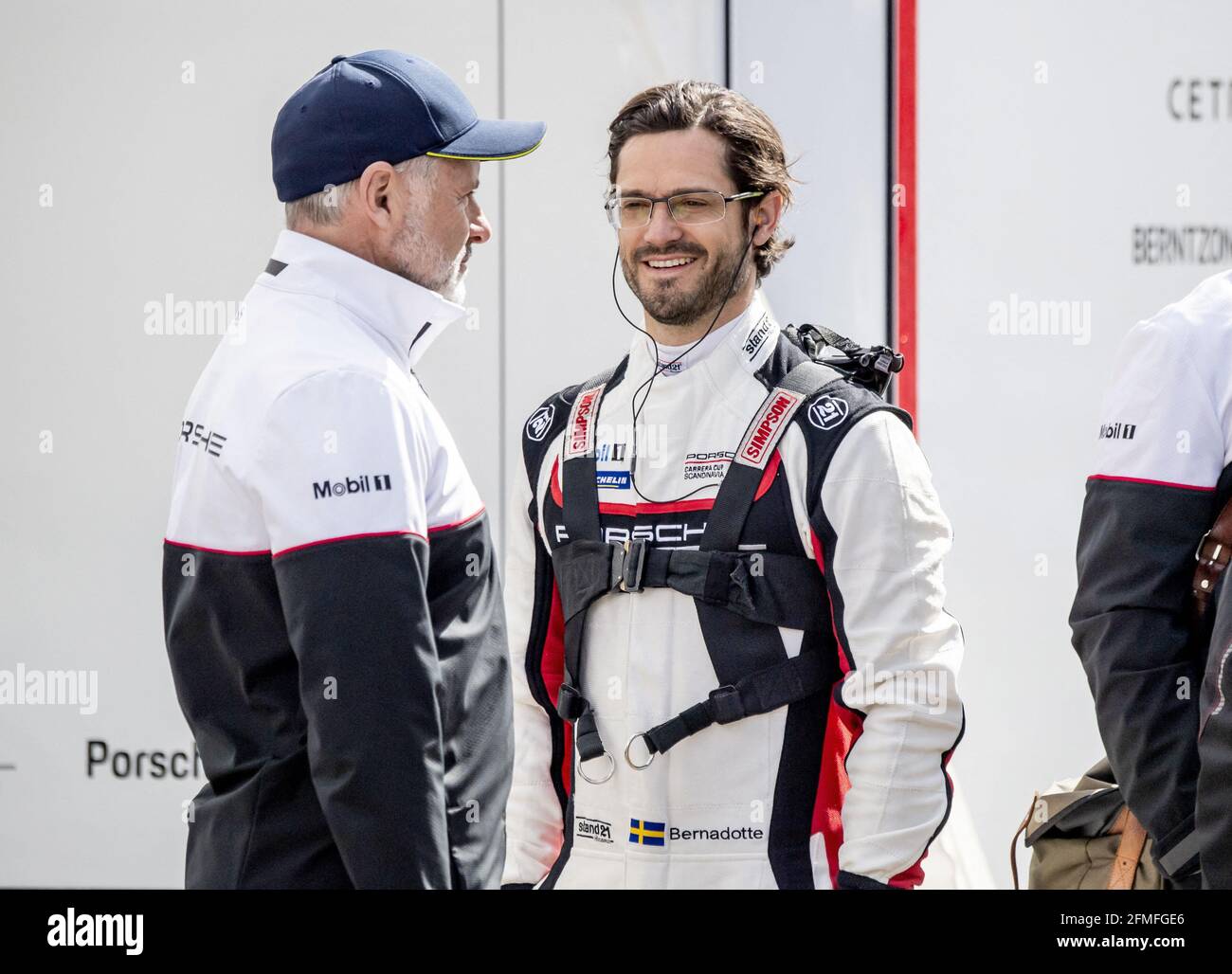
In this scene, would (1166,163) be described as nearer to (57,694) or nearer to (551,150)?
(551,150)

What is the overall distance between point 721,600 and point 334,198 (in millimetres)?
647

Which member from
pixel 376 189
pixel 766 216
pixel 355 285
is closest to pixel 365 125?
pixel 376 189

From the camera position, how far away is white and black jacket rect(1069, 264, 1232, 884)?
168 centimetres

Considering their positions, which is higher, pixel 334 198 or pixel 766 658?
pixel 334 198

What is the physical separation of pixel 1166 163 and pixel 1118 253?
17 cm

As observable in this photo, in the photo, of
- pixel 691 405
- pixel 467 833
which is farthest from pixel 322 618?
pixel 691 405

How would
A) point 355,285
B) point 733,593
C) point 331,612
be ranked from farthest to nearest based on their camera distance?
point 733,593
point 355,285
point 331,612

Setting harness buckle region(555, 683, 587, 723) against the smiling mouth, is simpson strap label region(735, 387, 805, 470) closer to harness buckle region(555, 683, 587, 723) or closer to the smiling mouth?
the smiling mouth

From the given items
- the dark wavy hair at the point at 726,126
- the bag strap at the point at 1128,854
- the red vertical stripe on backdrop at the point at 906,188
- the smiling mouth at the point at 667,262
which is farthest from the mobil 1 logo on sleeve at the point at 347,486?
the red vertical stripe on backdrop at the point at 906,188

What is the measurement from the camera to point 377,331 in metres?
1.55

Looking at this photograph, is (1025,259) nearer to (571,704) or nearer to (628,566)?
(628,566)

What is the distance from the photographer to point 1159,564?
5.52ft

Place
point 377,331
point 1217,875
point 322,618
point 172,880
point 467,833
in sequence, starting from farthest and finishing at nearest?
point 172,880
point 377,331
point 467,833
point 322,618
point 1217,875

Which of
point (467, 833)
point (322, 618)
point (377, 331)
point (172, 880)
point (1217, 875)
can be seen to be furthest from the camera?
point (172, 880)
